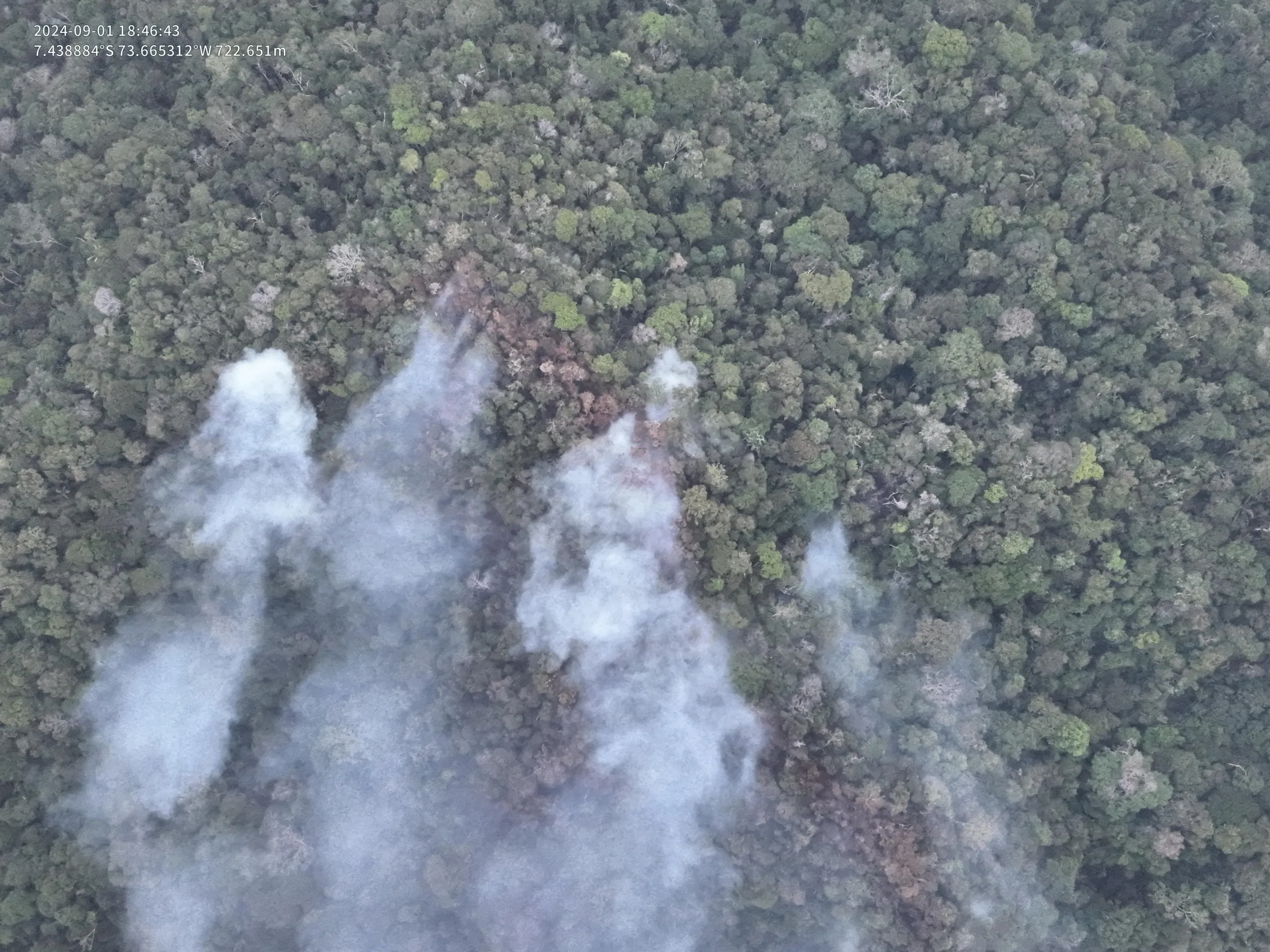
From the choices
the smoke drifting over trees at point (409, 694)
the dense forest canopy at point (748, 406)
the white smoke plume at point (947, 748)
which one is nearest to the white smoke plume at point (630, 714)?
the smoke drifting over trees at point (409, 694)

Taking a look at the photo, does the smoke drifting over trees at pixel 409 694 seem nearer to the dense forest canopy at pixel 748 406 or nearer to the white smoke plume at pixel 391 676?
the white smoke plume at pixel 391 676

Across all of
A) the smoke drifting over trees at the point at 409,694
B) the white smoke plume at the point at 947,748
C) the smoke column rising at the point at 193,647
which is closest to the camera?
the smoke column rising at the point at 193,647

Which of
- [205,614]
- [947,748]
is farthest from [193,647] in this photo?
[947,748]

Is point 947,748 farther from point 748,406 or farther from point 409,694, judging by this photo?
point 409,694

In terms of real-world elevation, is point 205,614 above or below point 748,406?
below

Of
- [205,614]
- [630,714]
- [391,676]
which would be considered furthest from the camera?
[391,676]

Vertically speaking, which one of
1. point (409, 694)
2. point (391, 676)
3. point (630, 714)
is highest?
point (630, 714)

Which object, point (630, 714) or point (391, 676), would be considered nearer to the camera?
point (630, 714)
